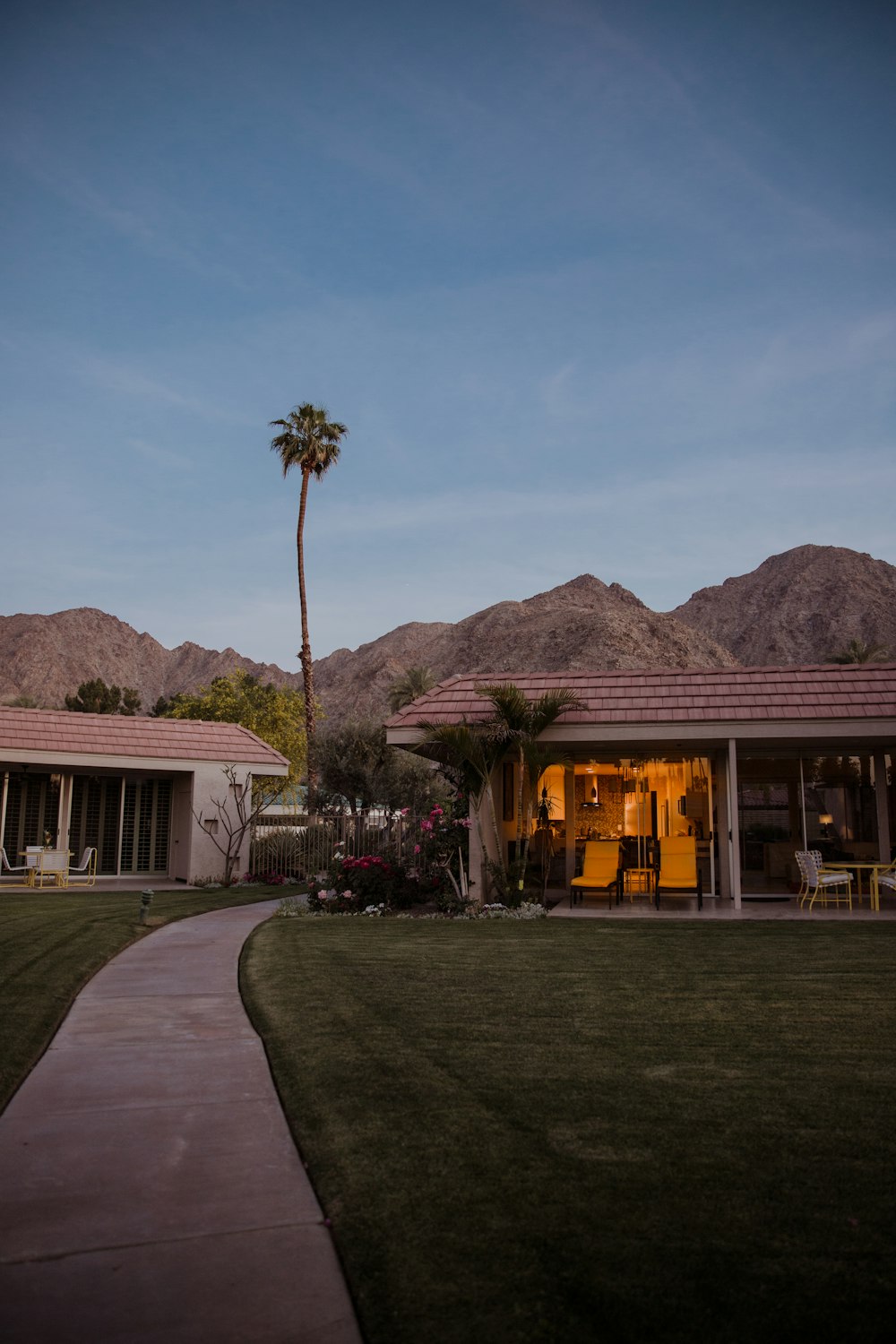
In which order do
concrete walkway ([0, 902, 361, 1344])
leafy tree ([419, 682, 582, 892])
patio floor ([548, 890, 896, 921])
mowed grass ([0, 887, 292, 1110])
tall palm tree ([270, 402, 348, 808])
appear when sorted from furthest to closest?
tall palm tree ([270, 402, 348, 808]), leafy tree ([419, 682, 582, 892]), patio floor ([548, 890, 896, 921]), mowed grass ([0, 887, 292, 1110]), concrete walkway ([0, 902, 361, 1344])

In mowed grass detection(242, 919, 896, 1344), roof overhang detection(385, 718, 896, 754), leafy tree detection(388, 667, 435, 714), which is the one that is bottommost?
mowed grass detection(242, 919, 896, 1344)

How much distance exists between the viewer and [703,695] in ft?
48.6

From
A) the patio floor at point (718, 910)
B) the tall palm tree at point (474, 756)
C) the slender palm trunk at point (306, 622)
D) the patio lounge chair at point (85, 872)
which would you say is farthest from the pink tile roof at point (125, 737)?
the slender palm trunk at point (306, 622)

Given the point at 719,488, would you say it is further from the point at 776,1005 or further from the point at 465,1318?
the point at 465,1318

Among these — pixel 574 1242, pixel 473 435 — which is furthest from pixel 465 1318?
pixel 473 435

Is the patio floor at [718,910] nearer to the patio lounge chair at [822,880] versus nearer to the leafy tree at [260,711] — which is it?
the patio lounge chair at [822,880]

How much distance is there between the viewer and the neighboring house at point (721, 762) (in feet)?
47.3

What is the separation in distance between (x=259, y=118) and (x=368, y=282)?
13.1 metres

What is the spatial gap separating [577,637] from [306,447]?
1879 inches

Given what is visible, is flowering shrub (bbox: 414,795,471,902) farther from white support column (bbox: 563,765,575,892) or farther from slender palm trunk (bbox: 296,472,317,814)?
slender palm trunk (bbox: 296,472,317,814)

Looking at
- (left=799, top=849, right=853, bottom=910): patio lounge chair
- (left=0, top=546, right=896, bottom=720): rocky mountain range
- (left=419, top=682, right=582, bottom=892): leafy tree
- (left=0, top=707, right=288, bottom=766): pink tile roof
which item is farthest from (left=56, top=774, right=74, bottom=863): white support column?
(left=0, top=546, right=896, bottom=720): rocky mountain range

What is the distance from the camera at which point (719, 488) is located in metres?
51.6

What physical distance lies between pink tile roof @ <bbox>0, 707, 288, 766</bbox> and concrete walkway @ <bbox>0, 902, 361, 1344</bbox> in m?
13.8

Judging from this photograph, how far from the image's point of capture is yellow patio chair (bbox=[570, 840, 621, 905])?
14.9 m
